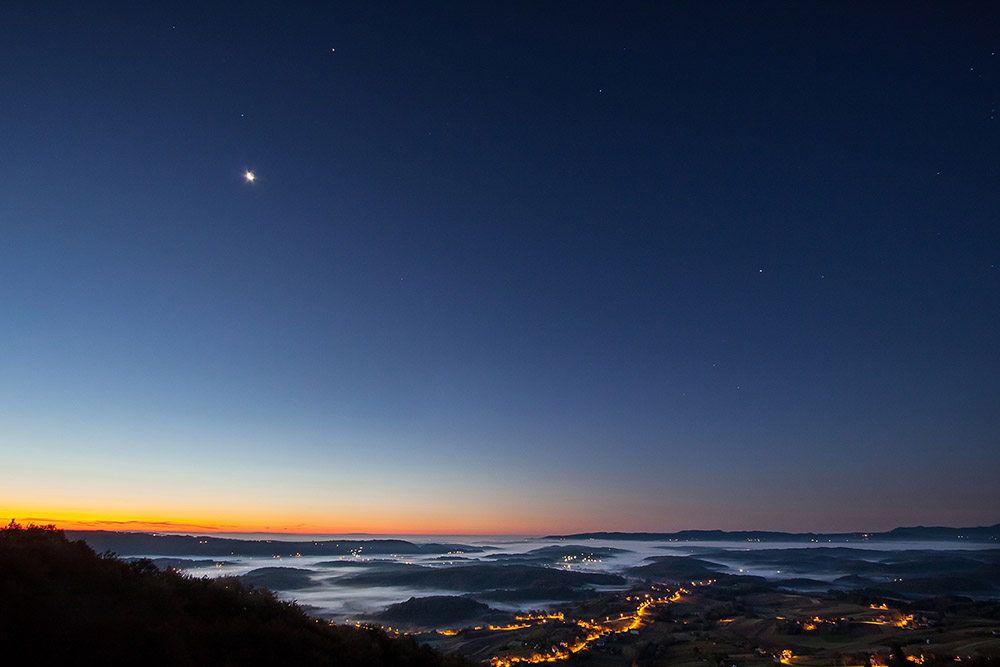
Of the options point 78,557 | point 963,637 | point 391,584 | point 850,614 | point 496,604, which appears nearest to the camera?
point 78,557

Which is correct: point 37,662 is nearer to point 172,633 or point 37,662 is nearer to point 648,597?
point 172,633

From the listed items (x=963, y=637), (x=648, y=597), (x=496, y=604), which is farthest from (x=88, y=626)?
(x=648, y=597)

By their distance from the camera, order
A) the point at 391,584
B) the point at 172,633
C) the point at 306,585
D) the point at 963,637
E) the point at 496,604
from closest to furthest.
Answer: the point at 172,633, the point at 963,637, the point at 496,604, the point at 306,585, the point at 391,584

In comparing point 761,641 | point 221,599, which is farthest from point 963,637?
point 221,599

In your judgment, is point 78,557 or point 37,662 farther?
point 78,557

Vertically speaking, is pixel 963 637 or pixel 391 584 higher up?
pixel 963 637

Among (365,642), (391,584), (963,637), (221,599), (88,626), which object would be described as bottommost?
(391,584)
